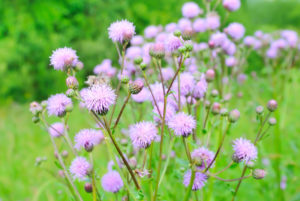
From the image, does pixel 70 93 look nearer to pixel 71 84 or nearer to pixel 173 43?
pixel 71 84

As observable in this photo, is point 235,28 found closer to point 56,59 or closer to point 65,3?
point 56,59

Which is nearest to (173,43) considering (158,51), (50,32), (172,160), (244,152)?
(158,51)

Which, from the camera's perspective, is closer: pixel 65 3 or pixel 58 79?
pixel 58 79

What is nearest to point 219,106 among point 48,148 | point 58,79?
point 48,148

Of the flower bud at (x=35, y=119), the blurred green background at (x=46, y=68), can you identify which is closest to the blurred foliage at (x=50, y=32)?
the blurred green background at (x=46, y=68)

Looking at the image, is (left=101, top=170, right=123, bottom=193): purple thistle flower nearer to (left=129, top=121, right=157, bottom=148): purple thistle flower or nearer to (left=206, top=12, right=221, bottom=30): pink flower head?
(left=129, top=121, right=157, bottom=148): purple thistle flower

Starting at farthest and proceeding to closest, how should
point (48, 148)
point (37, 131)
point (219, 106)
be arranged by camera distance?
point (37, 131), point (48, 148), point (219, 106)

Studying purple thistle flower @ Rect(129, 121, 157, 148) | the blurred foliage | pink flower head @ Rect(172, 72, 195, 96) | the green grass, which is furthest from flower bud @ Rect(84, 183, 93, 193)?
the blurred foliage
